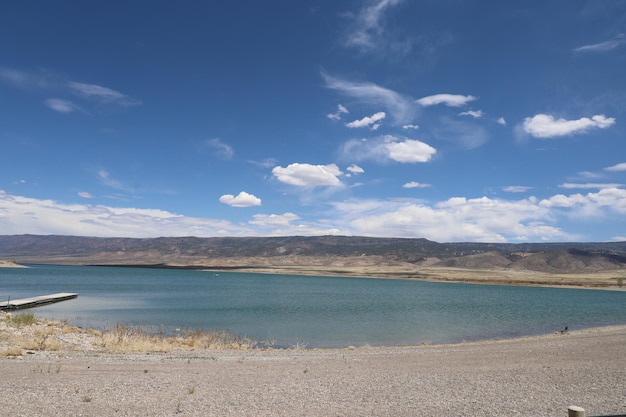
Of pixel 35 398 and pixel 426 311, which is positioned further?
pixel 426 311

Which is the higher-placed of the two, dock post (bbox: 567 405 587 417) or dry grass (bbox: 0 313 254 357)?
dock post (bbox: 567 405 587 417)

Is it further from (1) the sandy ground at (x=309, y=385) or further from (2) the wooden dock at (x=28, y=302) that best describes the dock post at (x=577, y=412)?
(2) the wooden dock at (x=28, y=302)

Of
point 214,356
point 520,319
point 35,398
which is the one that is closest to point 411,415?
point 35,398

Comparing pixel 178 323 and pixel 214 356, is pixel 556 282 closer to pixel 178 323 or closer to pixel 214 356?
pixel 178 323

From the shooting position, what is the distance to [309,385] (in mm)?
12773

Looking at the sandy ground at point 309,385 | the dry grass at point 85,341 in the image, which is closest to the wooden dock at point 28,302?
the dry grass at point 85,341

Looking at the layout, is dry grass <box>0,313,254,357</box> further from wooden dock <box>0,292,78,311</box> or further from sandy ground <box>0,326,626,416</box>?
wooden dock <box>0,292,78,311</box>

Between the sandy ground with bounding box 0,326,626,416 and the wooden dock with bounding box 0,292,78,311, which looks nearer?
the sandy ground with bounding box 0,326,626,416

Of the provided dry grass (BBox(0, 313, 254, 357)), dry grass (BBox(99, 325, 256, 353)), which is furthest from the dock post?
dry grass (BBox(99, 325, 256, 353))

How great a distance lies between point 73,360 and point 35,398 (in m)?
6.56

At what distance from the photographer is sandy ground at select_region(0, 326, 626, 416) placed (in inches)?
392

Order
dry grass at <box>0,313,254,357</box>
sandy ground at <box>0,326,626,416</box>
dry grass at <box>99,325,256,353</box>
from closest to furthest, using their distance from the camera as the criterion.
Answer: sandy ground at <box>0,326,626,416</box>
dry grass at <box>0,313,254,357</box>
dry grass at <box>99,325,256,353</box>

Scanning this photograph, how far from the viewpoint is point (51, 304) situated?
50.2 metres

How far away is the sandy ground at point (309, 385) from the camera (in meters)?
9.97
